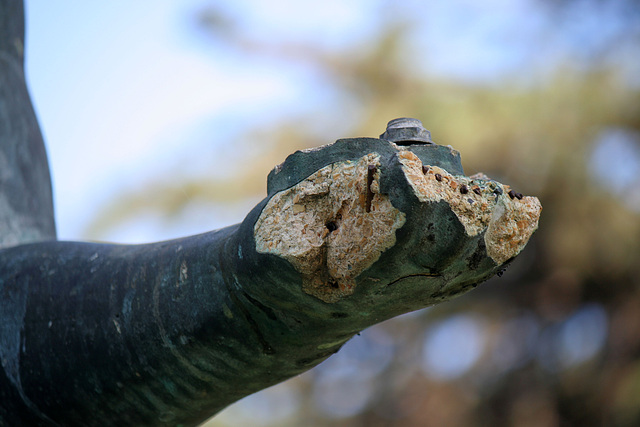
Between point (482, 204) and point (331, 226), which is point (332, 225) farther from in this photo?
point (482, 204)

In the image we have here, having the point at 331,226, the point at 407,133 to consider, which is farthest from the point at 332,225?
the point at 407,133

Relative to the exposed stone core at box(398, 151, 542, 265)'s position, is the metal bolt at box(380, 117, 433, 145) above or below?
above

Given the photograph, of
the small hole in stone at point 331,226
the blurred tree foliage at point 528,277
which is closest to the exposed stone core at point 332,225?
the small hole in stone at point 331,226

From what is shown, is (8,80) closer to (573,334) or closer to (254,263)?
(254,263)

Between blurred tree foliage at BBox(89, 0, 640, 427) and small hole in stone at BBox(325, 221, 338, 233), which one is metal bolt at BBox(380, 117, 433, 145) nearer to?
small hole in stone at BBox(325, 221, 338, 233)

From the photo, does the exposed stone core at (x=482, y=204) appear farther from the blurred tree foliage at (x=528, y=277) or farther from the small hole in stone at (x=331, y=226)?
the blurred tree foliage at (x=528, y=277)

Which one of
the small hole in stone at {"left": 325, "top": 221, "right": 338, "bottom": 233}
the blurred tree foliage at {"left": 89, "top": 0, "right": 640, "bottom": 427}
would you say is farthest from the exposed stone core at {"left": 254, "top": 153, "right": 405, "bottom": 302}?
the blurred tree foliage at {"left": 89, "top": 0, "right": 640, "bottom": 427}
